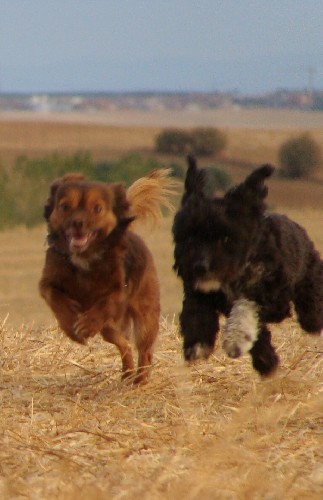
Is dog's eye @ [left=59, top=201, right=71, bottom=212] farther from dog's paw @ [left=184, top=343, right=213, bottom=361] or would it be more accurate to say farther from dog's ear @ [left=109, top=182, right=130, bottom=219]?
dog's paw @ [left=184, top=343, right=213, bottom=361]

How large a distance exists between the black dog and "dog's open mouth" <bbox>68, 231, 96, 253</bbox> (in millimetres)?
667

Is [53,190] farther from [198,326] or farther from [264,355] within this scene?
[264,355]

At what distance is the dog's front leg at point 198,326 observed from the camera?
22.6 ft

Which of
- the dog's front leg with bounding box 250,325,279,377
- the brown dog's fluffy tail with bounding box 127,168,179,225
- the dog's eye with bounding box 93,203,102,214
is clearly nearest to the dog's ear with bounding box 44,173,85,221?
the dog's eye with bounding box 93,203,102,214

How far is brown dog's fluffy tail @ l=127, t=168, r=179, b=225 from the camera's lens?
8148mm

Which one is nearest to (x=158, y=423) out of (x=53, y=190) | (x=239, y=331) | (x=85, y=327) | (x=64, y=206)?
(x=239, y=331)

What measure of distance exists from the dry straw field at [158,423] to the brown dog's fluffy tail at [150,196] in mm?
151

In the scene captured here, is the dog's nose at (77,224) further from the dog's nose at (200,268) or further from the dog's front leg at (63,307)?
the dog's nose at (200,268)

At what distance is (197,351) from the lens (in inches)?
272

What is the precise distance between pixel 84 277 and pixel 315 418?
72.1 inches

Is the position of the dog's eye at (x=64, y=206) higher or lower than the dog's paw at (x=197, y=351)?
higher

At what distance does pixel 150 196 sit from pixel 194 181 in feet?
4.46

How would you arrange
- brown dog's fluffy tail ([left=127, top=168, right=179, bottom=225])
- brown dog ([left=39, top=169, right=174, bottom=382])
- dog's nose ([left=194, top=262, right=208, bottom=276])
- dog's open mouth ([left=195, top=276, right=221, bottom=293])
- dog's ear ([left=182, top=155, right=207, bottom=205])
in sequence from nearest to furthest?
dog's nose ([left=194, top=262, right=208, bottom=276]) → dog's open mouth ([left=195, top=276, right=221, bottom=293]) → dog's ear ([left=182, top=155, right=207, bottom=205]) → brown dog ([left=39, top=169, right=174, bottom=382]) → brown dog's fluffy tail ([left=127, top=168, right=179, bottom=225])

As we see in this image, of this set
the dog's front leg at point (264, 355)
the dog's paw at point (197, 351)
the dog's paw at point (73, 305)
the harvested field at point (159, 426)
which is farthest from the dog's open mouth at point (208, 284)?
the dog's paw at point (73, 305)
